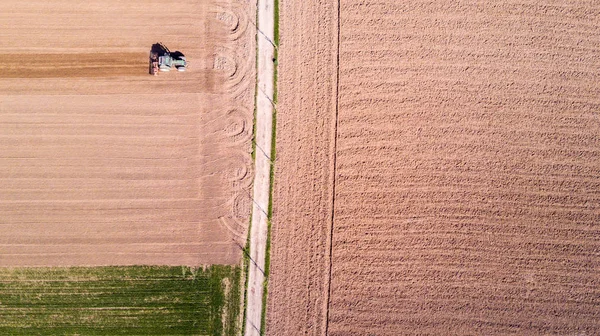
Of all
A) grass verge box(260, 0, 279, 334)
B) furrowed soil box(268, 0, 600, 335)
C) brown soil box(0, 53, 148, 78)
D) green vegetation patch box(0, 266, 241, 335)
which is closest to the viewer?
green vegetation patch box(0, 266, 241, 335)

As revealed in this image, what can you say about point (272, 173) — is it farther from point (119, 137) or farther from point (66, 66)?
point (66, 66)

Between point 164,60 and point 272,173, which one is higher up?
point 164,60

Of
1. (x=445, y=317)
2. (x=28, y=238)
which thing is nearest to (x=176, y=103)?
(x=28, y=238)

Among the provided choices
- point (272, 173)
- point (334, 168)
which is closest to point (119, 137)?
point (272, 173)

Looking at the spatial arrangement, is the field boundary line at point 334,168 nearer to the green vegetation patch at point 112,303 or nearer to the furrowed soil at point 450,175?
the furrowed soil at point 450,175

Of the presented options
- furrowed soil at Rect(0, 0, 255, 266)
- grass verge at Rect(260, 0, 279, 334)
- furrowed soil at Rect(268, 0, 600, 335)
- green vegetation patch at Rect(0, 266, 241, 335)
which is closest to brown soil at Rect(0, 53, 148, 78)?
furrowed soil at Rect(0, 0, 255, 266)

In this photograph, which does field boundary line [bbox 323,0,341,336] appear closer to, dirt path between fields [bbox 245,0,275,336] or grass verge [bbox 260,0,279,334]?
grass verge [bbox 260,0,279,334]

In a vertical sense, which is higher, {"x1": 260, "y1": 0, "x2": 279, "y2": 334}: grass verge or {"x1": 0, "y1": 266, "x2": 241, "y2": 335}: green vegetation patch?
{"x1": 260, "y1": 0, "x2": 279, "y2": 334}: grass verge
